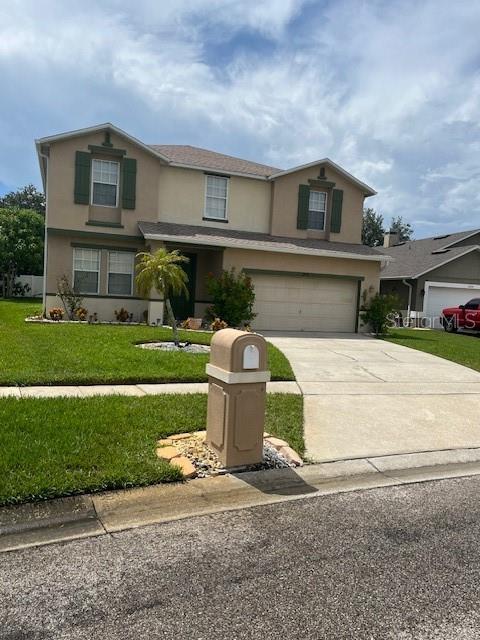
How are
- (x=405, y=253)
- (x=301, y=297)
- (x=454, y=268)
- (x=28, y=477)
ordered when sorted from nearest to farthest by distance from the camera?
(x=28, y=477), (x=301, y=297), (x=454, y=268), (x=405, y=253)

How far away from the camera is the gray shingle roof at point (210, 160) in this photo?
1883 centimetres

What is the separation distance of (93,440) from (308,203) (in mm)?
16232

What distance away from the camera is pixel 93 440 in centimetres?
542

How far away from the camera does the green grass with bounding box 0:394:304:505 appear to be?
14.7 feet

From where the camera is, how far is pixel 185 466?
16.6 ft

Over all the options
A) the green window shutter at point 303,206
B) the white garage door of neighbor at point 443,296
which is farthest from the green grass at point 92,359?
the white garage door of neighbor at point 443,296

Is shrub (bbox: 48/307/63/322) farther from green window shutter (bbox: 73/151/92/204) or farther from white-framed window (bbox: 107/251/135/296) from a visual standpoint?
green window shutter (bbox: 73/151/92/204)

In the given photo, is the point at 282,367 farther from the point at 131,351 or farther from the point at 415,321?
the point at 415,321

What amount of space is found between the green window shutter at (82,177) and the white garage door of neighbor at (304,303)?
6305 mm

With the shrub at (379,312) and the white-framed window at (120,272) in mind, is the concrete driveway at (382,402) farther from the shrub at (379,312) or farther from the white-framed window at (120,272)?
the white-framed window at (120,272)

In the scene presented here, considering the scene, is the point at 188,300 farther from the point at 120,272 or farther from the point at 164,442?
the point at 164,442

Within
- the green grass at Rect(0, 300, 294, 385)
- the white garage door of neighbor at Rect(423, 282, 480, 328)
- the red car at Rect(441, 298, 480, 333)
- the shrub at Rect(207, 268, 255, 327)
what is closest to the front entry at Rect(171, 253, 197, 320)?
the shrub at Rect(207, 268, 255, 327)

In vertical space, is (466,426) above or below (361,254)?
below

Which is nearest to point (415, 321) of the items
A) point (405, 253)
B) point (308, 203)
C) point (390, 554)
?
point (405, 253)
